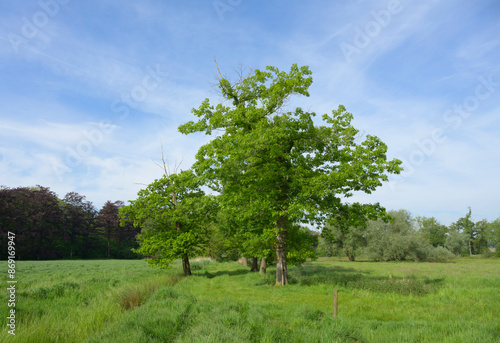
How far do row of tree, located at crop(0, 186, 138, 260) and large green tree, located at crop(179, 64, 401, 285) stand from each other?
34368mm

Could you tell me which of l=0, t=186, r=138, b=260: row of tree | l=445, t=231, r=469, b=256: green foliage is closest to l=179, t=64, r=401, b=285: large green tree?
l=0, t=186, r=138, b=260: row of tree

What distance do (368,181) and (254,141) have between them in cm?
644

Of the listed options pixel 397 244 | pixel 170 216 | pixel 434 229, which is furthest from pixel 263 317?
pixel 434 229

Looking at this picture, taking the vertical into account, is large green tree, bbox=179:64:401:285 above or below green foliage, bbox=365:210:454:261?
above

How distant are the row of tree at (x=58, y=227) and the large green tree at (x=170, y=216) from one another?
24.1 metres

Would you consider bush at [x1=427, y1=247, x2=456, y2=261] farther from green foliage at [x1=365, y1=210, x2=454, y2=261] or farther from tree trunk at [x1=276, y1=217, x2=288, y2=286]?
tree trunk at [x1=276, y1=217, x2=288, y2=286]

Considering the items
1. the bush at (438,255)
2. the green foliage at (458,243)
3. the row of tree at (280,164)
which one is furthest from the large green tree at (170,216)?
the green foliage at (458,243)

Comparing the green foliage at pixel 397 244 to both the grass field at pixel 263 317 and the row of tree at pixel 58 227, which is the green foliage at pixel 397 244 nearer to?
the grass field at pixel 263 317

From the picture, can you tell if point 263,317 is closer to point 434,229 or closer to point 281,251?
point 281,251

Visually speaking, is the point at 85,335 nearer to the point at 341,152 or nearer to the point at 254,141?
the point at 254,141

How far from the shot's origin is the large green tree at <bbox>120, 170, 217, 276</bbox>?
2411 centimetres

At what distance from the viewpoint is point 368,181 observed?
50.1 ft

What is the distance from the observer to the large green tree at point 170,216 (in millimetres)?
24109

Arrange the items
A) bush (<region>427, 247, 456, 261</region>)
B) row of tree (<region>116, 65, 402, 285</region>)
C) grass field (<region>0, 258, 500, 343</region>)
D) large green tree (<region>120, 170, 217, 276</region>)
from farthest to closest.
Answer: bush (<region>427, 247, 456, 261</region>), large green tree (<region>120, 170, 217, 276</region>), row of tree (<region>116, 65, 402, 285</region>), grass field (<region>0, 258, 500, 343</region>)
